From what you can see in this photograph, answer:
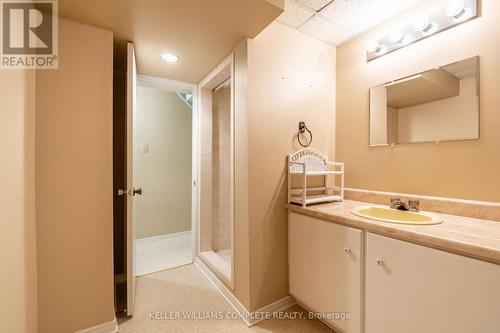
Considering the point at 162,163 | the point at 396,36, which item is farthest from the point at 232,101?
the point at 162,163

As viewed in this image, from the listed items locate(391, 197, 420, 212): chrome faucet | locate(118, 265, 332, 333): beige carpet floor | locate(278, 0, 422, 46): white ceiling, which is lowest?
locate(118, 265, 332, 333): beige carpet floor

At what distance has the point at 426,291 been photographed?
94cm

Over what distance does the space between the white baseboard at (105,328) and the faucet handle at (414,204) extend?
215 cm

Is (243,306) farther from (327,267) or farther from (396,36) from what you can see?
(396,36)

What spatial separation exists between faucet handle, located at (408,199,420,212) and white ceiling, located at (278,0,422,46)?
1.39 metres

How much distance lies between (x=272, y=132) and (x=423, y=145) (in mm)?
1055

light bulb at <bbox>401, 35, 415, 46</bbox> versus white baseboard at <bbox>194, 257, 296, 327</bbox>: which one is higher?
light bulb at <bbox>401, 35, 415, 46</bbox>

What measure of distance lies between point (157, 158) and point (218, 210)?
4.42ft

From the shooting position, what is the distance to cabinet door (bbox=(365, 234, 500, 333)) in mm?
800

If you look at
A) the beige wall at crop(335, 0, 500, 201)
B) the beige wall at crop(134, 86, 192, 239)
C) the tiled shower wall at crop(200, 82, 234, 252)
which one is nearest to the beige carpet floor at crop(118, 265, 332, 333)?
the tiled shower wall at crop(200, 82, 234, 252)

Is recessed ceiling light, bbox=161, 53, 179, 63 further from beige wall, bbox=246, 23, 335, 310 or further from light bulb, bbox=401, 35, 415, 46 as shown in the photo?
light bulb, bbox=401, 35, 415, 46

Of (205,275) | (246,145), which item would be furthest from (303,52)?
(205,275)

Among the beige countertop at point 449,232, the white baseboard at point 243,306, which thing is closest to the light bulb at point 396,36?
the beige countertop at point 449,232

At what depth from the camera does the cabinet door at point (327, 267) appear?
1.22 m
